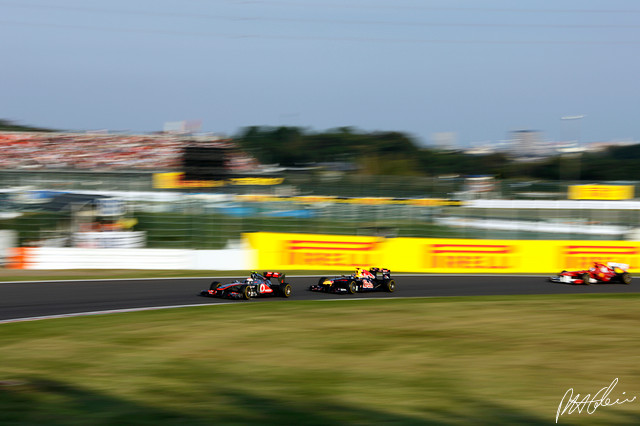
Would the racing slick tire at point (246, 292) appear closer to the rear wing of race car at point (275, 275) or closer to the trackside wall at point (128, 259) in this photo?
the rear wing of race car at point (275, 275)

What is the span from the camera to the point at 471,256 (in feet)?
77.7

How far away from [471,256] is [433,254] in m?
1.46

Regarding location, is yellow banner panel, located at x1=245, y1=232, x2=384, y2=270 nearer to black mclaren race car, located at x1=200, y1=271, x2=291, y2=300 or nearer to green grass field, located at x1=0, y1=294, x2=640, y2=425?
black mclaren race car, located at x1=200, y1=271, x2=291, y2=300

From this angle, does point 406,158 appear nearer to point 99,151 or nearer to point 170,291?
point 99,151

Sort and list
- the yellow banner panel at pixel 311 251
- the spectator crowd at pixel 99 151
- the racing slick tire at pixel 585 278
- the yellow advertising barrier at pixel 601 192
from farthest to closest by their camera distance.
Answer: the spectator crowd at pixel 99 151
the yellow advertising barrier at pixel 601 192
the yellow banner panel at pixel 311 251
the racing slick tire at pixel 585 278

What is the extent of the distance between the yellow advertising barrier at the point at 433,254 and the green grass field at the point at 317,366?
9.50 metres

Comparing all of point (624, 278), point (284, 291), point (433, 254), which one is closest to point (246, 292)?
point (284, 291)

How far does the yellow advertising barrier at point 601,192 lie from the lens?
4327 centimetres

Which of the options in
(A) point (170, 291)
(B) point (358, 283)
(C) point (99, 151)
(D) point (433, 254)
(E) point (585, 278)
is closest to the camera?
(A) point (170, 291)

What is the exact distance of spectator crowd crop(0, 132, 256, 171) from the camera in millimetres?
44375

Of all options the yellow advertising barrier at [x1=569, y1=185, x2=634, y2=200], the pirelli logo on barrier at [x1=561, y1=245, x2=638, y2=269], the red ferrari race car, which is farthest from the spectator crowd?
the red ferrari race car

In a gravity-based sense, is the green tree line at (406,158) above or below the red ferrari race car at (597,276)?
above

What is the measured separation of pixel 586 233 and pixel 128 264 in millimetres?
18216

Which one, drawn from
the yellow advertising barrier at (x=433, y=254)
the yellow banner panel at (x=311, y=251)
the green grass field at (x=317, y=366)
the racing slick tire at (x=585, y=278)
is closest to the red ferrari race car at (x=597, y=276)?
the racing slick tire at (x=585, y=278)
